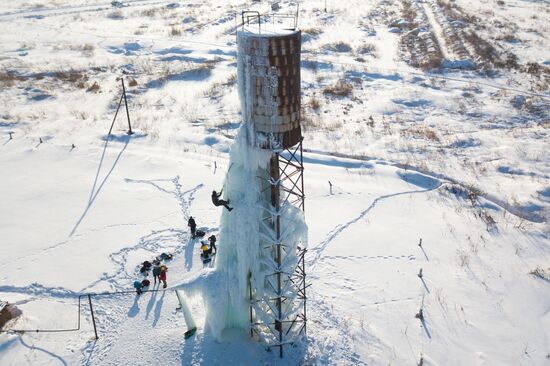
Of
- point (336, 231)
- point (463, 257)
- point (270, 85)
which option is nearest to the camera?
point (270, 85)

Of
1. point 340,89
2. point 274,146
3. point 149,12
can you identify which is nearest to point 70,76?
point 340,89

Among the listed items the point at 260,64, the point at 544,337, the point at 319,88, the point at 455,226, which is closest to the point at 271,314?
the point at 260,64

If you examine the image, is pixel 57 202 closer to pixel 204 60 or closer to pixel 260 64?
pixel 260 64

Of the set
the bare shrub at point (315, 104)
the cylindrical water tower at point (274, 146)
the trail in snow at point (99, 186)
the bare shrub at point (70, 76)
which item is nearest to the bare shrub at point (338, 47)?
the bare shrub at point (315, 104)

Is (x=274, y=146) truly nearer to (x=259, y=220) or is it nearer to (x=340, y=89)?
(x=259, y=220)

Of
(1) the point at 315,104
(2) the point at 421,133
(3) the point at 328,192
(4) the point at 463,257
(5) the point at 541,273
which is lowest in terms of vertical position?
(5) the point at 541,273

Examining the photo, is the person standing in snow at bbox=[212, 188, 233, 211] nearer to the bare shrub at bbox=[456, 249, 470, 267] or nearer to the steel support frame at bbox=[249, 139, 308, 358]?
the steel support frame at bbox=[249, 139, 308, 358]
